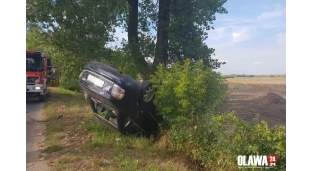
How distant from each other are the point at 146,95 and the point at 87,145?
0.79 m

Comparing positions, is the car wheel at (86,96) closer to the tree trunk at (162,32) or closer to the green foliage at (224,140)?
the tree trunk at (162,32)

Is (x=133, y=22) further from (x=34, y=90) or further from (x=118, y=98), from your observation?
(x=34, y=90)

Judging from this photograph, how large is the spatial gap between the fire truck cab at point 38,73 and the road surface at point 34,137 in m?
0.11

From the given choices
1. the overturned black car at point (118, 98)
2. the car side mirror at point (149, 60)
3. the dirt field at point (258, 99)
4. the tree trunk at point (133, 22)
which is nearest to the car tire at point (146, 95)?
the overturned black car at point (118, 98)

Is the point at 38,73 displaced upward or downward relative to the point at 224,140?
upward

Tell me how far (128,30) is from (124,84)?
655 mm

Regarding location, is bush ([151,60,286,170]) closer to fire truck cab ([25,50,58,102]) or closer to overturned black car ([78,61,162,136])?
overturned black car ([78,61,162,136])

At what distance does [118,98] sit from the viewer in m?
2.72

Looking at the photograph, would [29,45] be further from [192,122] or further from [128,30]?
[192,122]

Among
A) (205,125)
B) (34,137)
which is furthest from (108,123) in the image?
(205,125)

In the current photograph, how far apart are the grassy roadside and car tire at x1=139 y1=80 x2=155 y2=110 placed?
377 mm

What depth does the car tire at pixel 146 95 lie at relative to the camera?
3056 millimetres
